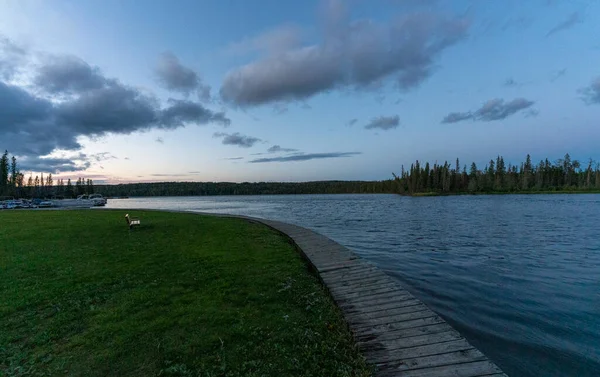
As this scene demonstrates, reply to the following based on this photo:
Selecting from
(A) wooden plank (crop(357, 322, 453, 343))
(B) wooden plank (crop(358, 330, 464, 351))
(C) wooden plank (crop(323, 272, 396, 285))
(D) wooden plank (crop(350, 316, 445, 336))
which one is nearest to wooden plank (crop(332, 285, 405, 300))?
(C) wooden plank (crop(323, 272, 396, 285))

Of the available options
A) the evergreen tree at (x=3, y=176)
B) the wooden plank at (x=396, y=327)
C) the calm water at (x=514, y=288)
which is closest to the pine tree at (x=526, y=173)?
the calm water at (x=514, y=288)

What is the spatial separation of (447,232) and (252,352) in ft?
65.9

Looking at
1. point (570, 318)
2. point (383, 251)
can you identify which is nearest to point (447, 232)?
point (383, 251)

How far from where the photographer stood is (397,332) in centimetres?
539

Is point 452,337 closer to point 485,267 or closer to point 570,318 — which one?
point 570,318

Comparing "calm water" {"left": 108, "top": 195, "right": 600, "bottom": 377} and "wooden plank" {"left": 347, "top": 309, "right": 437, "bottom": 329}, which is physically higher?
"wooden plank" {"left": 347, "top": 309, "right": 437, "bottom": 329}

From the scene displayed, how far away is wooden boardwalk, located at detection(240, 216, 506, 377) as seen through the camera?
4277 millimetres

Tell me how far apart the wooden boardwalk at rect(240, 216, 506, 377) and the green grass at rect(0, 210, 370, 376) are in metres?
0.33

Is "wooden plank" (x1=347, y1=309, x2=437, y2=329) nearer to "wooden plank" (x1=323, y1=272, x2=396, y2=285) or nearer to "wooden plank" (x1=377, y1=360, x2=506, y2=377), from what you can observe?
"wooden plank" (x1=377, y1=360, x2=506, y2=377)

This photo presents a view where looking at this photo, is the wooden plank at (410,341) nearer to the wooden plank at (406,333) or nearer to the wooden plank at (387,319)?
the wooden plank at (406,333)

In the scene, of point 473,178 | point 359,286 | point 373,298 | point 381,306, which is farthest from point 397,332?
point 473,178

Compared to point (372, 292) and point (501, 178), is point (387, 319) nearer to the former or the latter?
point (372, 292)

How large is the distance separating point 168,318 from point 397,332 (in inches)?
177

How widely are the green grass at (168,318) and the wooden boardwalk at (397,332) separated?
33cm
